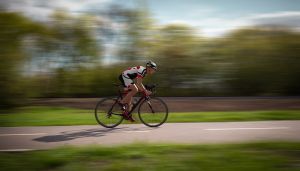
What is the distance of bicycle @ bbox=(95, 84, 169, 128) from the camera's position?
10898 mm

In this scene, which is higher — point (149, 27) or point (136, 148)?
point (149, 27)

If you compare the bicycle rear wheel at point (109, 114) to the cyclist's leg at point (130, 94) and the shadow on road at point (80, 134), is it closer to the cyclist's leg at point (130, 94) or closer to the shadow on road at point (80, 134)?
the cyclist's leg at point (130, 94)

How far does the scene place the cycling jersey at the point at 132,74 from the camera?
10500mm

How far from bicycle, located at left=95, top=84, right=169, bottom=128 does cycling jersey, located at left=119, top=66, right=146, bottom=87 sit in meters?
0.39

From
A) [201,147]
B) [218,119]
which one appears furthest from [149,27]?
[201,147]

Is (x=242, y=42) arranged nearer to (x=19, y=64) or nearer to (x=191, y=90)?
(x=191, y=90)

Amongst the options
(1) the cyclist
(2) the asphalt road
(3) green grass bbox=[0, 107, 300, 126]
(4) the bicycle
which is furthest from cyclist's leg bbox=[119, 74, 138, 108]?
(3) green grass bbox=[0, 107, 300, 126]

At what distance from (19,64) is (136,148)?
11.0m

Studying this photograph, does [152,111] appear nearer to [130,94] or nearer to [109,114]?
[130,94]

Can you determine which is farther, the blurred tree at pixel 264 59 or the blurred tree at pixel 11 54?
the blurred tree at pixel 264 59

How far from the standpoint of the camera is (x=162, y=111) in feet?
36.0

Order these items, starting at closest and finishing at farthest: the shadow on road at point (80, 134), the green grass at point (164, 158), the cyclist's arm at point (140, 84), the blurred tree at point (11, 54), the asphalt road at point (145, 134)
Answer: the green grass at point (164, 158)
the asphalt road at point (145, 134)
the shadow on road at point (80, 134)
the cyclist's arm at point (140, 84)
the blurred tree at point (11, 54)

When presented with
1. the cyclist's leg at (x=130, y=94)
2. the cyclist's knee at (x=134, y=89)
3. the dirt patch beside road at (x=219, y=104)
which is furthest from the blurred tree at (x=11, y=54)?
the cyclist's knee at (x=134, y=89)

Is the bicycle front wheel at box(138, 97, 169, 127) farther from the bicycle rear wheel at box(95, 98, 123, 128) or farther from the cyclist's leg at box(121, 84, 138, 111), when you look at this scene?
the bicycle rear wheel at box(95, 98, 123, 128)
